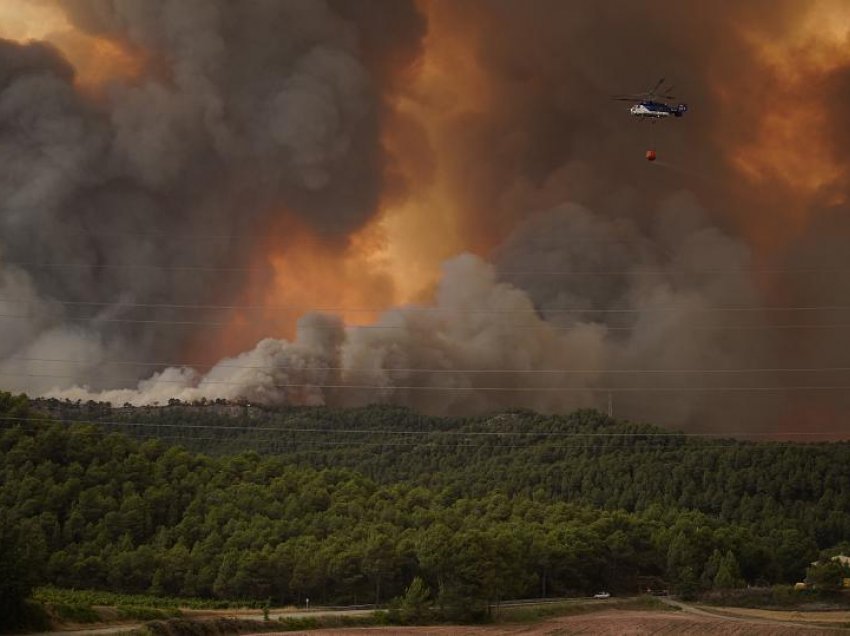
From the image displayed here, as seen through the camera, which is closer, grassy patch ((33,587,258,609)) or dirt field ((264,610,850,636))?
dirt field ((264,610,850,636))

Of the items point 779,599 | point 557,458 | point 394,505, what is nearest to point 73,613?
point 394,505

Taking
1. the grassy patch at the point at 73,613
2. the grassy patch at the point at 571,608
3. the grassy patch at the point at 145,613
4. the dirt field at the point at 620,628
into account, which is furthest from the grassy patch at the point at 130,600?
the grassy patch at the point at 571,608

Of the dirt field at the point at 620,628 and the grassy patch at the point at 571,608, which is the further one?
the grassy patch at the point at 571,608

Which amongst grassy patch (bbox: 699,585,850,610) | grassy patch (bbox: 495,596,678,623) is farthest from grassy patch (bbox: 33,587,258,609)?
grassy patch (bbox: 699,585,850,610)

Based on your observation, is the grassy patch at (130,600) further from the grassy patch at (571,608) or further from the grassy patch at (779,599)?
the grassy patch at (779,599)

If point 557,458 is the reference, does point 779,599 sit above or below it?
A: below

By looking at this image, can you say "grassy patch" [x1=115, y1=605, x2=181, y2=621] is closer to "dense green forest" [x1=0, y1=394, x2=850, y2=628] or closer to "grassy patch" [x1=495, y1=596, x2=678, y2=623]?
"dense green forest" [x1=0, y1=394, x2=850, y2=628]

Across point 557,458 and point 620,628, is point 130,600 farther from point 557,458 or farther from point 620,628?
point 557,458
